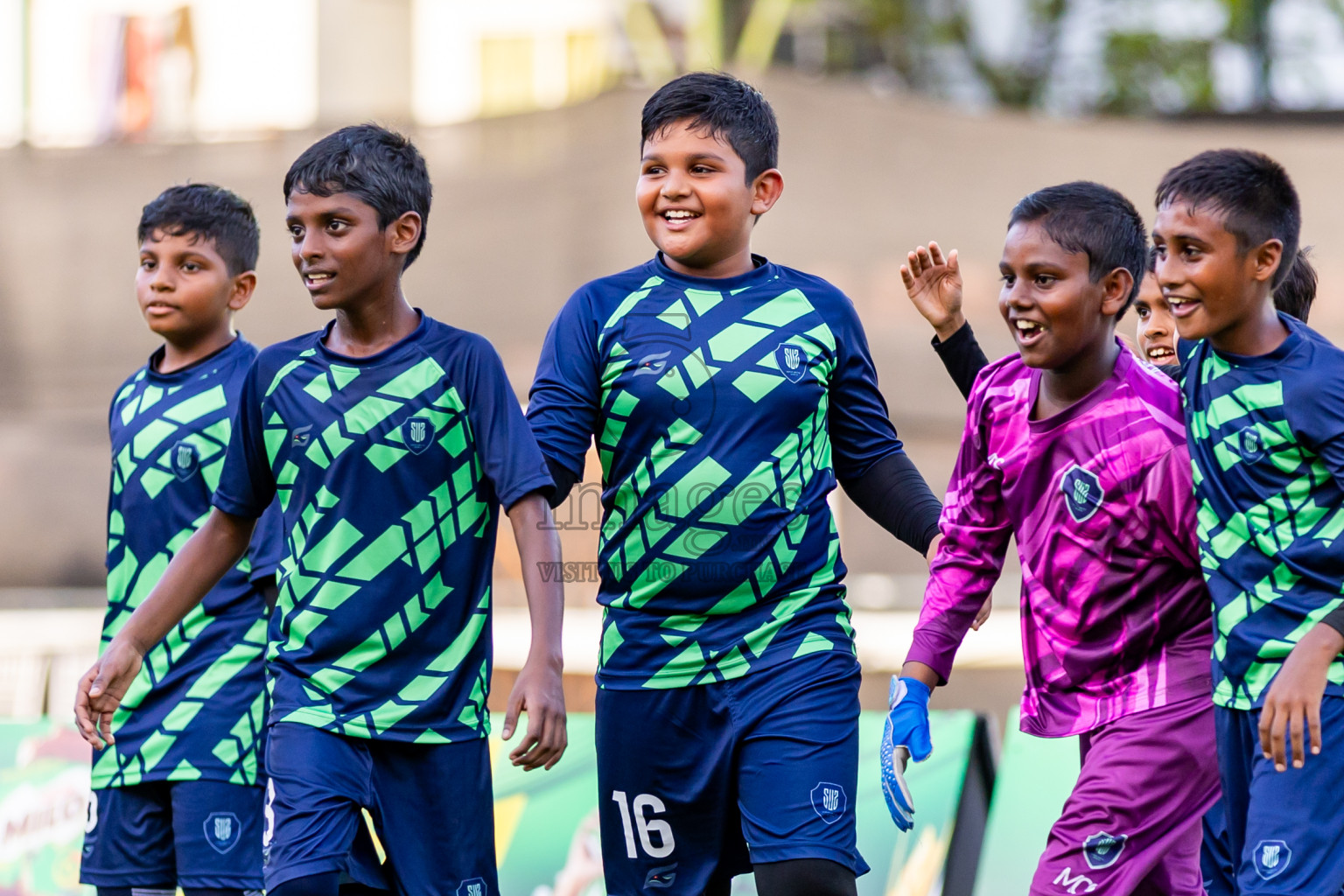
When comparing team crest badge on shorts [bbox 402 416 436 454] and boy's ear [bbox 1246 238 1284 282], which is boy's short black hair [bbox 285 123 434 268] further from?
boy's ear [bbox 1246 238 1284 282]

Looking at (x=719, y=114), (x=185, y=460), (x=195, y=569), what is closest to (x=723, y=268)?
(x=719, y=114)

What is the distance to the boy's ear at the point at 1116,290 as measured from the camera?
11.4 ft

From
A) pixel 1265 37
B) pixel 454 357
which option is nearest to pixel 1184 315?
pixel 454 357

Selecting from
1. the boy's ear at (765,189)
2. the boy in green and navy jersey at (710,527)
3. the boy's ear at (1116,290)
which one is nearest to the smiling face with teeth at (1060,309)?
the boy's ear at (1116,290)

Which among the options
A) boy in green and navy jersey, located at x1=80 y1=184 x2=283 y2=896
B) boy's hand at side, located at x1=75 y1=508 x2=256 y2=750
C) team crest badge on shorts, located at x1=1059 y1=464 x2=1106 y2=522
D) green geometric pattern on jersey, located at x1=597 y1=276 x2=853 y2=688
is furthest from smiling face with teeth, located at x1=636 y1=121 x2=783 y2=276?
boy in green and navy jersey, located at x1=80 y1=184 x2=283 y2=896

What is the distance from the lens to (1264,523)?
126 inches

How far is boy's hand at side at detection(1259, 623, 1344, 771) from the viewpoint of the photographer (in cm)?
301

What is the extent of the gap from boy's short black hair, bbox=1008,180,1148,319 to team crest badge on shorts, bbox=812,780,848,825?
1214mm

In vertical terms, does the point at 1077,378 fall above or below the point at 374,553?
above

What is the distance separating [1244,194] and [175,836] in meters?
3.07

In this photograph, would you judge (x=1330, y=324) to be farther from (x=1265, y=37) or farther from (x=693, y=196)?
(x=693, y=196)

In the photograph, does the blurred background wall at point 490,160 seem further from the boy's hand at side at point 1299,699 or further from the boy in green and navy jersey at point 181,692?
the boy's hand at side at point 1299,699

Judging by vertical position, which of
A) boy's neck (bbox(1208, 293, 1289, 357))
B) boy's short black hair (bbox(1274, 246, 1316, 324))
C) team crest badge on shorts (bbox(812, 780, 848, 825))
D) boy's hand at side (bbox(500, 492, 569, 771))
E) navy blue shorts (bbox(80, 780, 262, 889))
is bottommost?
navy blue shorts (bbox(80, 780, 262, 889))

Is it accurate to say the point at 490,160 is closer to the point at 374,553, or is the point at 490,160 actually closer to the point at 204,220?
the point at 204,220
